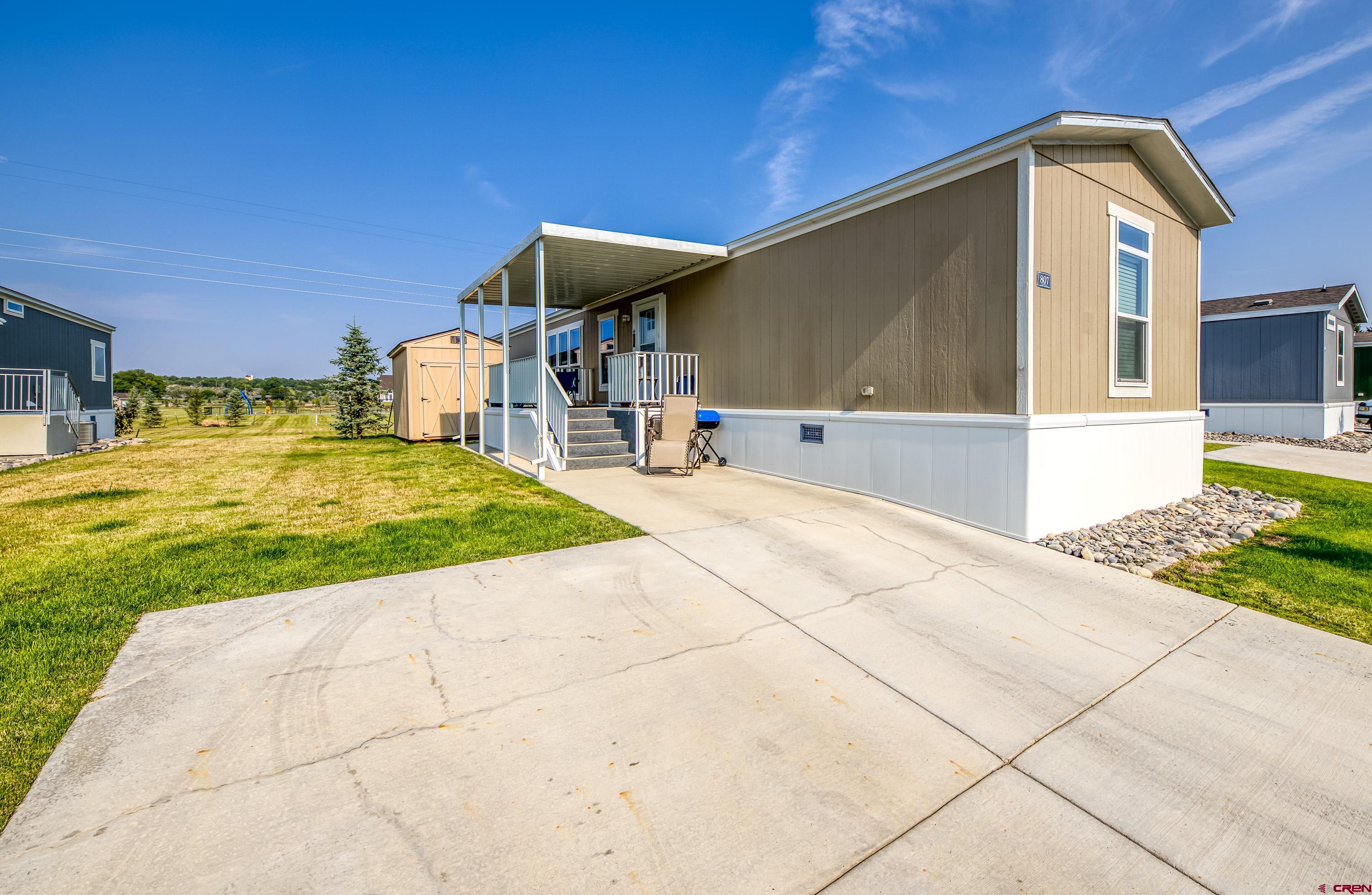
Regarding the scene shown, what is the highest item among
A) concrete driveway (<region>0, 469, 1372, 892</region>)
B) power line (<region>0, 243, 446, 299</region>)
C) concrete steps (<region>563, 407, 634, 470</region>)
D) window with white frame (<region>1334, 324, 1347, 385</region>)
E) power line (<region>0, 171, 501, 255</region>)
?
power line (<region>0, 171, 501, 255</region>)

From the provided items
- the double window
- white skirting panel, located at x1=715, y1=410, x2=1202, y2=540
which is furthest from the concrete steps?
the double window

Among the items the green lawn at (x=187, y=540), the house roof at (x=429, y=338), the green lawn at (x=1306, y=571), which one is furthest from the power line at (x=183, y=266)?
the green lawn at (x=1306, y=571)

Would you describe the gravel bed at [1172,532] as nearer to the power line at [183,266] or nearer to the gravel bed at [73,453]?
the gravel bed at [73,453]

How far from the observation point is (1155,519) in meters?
5.74

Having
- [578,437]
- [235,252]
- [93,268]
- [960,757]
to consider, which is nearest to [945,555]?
[960,757]

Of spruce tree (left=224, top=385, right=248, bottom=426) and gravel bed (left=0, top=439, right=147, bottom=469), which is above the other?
spruce tree (left=224, top=385, right=248, bottom=426)

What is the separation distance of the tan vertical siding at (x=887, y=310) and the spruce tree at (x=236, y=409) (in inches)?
987

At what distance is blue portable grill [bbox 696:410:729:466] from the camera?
8.74 metres

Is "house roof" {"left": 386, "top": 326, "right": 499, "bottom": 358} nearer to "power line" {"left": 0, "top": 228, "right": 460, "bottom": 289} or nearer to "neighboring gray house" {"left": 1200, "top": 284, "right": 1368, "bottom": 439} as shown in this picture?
"power line" {"left": 0, "top": 228, "right": 460, "bottom": 289}

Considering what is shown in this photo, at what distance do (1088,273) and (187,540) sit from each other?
824 cm

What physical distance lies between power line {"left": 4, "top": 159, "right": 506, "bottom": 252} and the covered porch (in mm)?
16607

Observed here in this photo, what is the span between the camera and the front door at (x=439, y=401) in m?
14.6

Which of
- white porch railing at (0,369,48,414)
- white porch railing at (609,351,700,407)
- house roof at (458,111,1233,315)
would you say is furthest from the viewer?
white porch railing at (0,369,48,414)

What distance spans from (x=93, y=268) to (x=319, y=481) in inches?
1034
